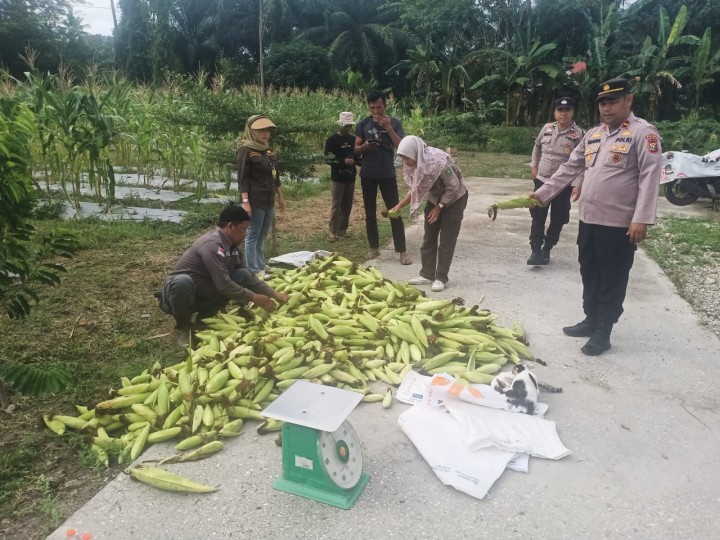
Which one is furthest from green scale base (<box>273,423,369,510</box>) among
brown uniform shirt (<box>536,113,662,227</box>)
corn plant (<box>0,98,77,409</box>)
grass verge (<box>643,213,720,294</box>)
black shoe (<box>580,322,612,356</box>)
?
grass verge (<box>643,213,720,294</box>)

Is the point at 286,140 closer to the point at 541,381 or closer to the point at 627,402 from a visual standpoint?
the point at 541,381

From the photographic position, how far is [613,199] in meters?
3.99

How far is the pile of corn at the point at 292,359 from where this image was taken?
3175 millimetres

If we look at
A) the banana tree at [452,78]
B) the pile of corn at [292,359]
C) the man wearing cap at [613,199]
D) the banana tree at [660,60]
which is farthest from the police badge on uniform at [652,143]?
the banana tree at [452,78]

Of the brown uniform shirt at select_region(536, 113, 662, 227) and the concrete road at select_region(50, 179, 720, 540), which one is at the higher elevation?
the brown uniform shirt at select_region(536, 113, 662, 227)

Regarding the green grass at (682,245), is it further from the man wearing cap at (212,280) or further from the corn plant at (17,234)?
the corn plant at (17,234)

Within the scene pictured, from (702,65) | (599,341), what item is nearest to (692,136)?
(702,65)

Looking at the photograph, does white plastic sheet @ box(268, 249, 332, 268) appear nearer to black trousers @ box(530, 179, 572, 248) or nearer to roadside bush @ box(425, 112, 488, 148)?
black trousers @ box(530, 179, 572, 248)

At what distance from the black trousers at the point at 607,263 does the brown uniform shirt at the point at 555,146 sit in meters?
1.91

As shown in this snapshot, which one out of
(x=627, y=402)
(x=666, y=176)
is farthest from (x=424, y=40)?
(x=627, y=402)

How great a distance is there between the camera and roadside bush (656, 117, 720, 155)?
591 inches

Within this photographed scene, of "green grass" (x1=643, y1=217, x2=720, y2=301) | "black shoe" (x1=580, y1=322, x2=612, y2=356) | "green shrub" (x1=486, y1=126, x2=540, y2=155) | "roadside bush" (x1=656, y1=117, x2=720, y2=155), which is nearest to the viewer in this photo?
"black shoe" (x1=580, y1=322, x2=612, y2=356)

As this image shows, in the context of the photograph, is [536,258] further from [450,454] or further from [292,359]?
[450,454]

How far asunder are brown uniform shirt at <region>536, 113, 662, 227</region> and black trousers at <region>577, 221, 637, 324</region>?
10 cm
